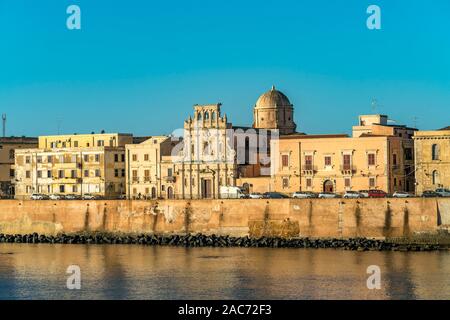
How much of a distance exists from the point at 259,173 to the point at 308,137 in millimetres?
4878

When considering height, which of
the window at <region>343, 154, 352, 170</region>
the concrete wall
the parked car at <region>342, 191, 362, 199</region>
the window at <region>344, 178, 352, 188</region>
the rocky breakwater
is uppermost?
the window at <region>343, 154, 352, 170</region>

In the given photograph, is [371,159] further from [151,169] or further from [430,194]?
[151,169]

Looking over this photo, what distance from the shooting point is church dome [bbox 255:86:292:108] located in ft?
288

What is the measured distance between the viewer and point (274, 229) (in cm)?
7006

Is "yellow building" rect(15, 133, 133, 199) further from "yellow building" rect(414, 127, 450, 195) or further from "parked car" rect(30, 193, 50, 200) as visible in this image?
"yellow building" rect(414, 127, 450, 195)

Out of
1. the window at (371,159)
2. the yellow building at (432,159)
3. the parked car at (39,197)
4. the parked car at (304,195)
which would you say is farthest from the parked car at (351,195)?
the parked car at (39,197)

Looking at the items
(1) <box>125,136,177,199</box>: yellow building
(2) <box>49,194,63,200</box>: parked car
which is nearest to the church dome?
(1) <box>125,136,177,199</box>: yellow building

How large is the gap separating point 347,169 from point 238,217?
8431 mm

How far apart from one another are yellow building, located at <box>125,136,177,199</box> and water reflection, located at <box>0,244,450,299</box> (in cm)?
1480

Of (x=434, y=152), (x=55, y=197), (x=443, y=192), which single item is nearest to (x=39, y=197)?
(x=55, y=197)

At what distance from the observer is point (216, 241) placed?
69.8 meters

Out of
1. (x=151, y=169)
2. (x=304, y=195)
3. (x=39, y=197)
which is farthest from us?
(x=151, y=169)

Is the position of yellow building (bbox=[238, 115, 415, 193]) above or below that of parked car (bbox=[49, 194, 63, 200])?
above
